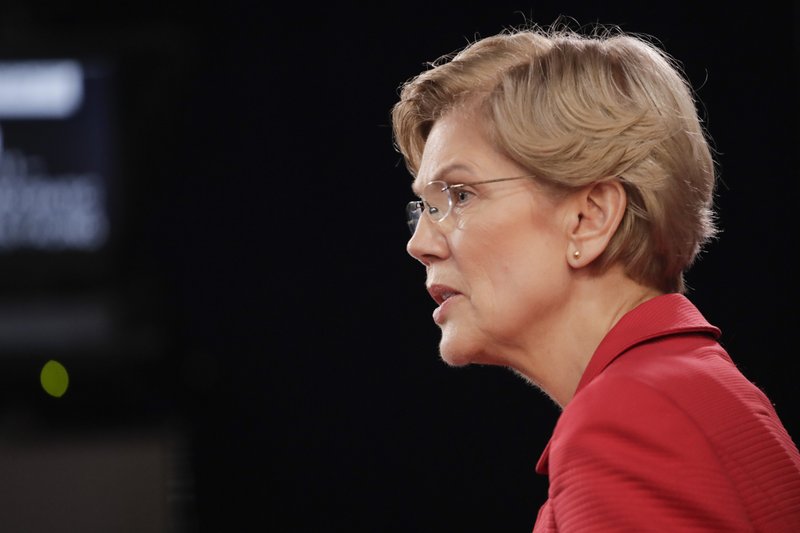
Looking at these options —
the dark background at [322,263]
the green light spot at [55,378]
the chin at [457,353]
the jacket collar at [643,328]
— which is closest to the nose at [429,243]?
the chin at [457,353]

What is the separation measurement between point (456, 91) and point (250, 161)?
215 centimetres

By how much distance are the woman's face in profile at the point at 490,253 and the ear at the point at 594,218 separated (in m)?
0.01

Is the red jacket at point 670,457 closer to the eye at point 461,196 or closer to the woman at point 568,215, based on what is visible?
the woman at point 568,215

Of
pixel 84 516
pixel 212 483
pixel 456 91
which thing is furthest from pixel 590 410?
pixel 212 483

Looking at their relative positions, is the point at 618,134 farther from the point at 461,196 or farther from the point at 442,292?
the point at 442,292

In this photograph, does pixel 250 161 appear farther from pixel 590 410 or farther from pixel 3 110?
pixel 590 410

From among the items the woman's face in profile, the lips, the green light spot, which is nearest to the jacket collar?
the woman's face in profile

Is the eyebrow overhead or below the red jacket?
overhead

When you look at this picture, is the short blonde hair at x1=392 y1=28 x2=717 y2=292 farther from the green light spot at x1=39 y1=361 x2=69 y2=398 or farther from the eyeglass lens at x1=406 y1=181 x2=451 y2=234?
the green light spot at x1=39 y1=361 x2=69 y2=398

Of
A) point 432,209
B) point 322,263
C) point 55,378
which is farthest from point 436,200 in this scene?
point 55,378

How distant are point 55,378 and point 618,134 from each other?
8.53 ft

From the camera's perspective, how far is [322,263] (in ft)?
11.5

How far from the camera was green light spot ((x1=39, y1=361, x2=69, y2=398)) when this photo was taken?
11.3 feet

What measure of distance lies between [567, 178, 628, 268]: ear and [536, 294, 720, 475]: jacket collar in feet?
0.31
